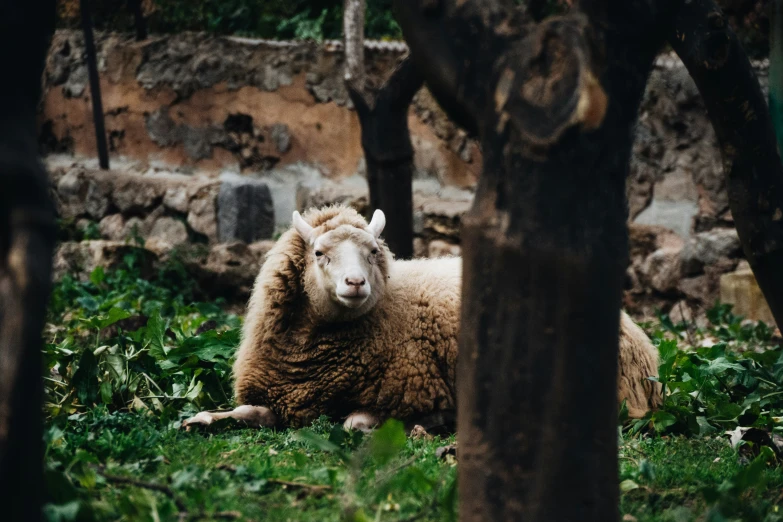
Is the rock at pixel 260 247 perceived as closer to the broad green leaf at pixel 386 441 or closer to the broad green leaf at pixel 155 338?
the broad green leaf at pixel 155 338

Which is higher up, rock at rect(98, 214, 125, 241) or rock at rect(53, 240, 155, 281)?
rock at rect(98, 214, 125, 241)

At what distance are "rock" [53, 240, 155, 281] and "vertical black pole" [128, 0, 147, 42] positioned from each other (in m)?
2.41

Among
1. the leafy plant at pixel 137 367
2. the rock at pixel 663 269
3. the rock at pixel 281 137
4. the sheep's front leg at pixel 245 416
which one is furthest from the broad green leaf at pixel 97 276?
the rock at pixel 663 269

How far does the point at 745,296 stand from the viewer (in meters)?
7.93

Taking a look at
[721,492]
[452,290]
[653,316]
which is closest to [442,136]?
[653,316]

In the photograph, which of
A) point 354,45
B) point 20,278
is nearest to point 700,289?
point 354,45

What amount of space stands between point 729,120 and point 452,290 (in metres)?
1.82

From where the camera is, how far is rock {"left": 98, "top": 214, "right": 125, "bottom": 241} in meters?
9.96

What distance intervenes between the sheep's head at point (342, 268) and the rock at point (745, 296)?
4.07 metres

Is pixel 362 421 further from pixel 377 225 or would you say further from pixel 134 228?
pixel 134 228

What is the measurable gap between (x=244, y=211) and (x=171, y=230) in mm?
971

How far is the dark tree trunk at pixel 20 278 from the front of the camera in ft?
7.63

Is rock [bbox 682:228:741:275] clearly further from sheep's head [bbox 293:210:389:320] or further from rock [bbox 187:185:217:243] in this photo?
rock [bbox 187:185:217:243]

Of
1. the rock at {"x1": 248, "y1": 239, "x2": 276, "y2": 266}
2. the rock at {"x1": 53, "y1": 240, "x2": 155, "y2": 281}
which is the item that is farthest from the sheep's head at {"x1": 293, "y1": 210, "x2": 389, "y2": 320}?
the rock at {"x1": 53, "y1": 240, "x2": 155, "y2": 281}
